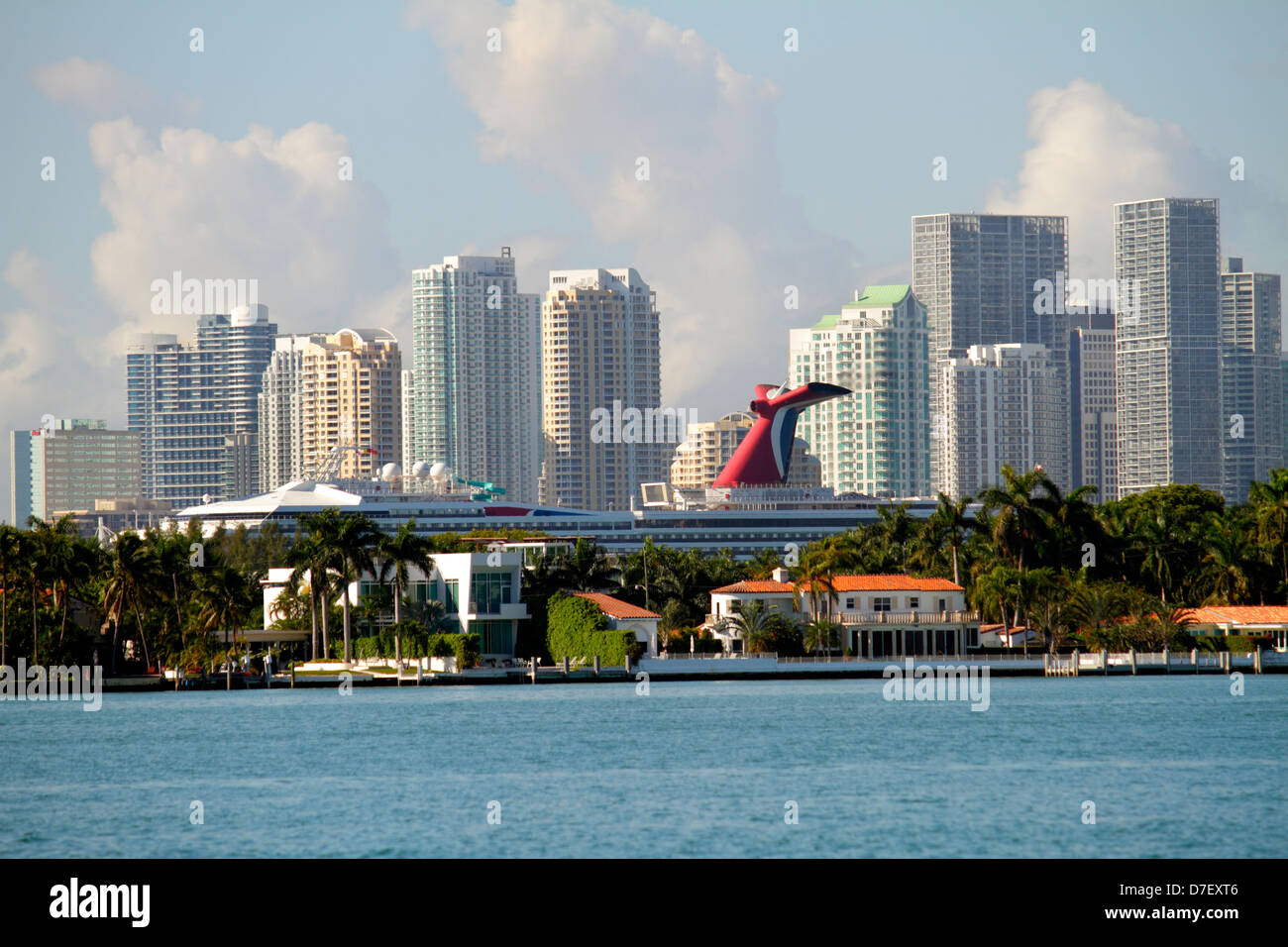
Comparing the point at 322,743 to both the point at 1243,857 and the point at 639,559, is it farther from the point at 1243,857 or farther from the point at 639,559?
the point at 639,559

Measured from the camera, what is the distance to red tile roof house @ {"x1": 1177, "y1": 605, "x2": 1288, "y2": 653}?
85.3m

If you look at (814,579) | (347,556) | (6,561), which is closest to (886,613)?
(814,579)

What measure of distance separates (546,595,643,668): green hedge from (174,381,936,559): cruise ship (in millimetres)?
82551

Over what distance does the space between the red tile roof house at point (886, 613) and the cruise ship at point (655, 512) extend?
78034 millimetres

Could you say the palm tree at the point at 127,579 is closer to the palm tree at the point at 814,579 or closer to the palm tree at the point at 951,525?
the palm tree at the point at 814,579

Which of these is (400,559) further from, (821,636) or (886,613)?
(886,613)

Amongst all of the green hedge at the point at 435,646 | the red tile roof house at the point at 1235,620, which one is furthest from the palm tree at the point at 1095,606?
the green hedge at the point at 435,646

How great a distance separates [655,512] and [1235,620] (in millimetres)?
96414

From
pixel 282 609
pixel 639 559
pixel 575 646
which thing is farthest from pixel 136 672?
pixel 639 559

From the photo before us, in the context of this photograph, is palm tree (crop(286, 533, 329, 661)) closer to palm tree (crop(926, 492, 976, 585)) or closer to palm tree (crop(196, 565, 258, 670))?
palm tree (crop(196, 565, 258, 670))

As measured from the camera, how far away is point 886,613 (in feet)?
286

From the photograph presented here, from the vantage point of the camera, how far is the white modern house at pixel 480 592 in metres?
84.9

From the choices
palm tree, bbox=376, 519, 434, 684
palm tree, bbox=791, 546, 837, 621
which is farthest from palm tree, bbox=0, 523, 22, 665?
palm tree, bbox=791, 546, 837, 621
